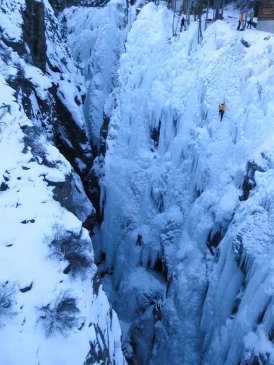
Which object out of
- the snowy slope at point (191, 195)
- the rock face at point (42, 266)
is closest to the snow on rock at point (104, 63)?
the snowy slope at point (191, 195)

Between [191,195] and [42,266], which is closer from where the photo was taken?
[42,266]

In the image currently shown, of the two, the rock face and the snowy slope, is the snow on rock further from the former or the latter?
the rock face

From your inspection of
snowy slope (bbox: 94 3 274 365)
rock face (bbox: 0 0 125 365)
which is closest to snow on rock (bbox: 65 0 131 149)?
snowy slope (bbox: 94 3 274 365)

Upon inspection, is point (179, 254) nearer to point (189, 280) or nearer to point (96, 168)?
point (189, 280)

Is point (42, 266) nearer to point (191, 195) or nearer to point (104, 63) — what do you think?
point (191, 195)

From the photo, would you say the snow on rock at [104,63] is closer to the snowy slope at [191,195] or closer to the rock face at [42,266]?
the snowy slope at [191,195]

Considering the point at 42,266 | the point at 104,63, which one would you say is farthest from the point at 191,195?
the point at 104,63

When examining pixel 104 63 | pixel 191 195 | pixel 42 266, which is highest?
pixel 42 266

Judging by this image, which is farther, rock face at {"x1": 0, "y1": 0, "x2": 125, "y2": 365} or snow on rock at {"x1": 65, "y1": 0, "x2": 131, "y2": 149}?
snow on rock at {"x1": 65, "y1": 0, "x2": 131, "y2": 149}

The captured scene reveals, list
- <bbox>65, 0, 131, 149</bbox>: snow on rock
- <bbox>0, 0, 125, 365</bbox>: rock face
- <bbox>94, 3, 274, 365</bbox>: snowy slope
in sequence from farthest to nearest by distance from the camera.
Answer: <bbox>65, 0, 131, 149</bbox>: snow on rock → <bbox>94, 3, 274, 365</bbox>: snowy slope → <bbox>0, 0, 125, 365</bbox>: rock face
